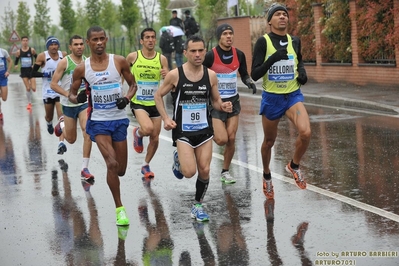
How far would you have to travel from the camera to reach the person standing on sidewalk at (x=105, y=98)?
28.8 ft

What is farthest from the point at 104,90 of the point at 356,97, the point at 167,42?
the point at 167,42

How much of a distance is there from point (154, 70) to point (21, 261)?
14.4 feet

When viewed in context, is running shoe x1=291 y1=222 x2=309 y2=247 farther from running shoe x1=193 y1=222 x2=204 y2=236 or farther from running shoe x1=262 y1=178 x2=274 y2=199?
running shoe x1=262 y1=178 x2=274 y2=199

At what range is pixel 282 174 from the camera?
35.4 feet

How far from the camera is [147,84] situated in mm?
11188

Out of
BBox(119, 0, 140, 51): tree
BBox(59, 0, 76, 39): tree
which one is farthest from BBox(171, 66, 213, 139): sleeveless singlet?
BBox(59, 0, 76, 39): tree

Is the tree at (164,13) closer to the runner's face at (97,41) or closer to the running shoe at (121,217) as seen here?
the runner's face at (97,41)

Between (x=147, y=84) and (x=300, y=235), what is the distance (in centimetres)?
418

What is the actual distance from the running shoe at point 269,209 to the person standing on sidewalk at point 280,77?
0.20 metres

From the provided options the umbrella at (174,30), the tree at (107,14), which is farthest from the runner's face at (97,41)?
the tree at (107,14)

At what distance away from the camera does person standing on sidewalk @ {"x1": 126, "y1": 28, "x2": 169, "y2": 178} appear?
11.1 meters

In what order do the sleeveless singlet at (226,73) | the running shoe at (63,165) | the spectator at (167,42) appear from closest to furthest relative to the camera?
the sleeveless singlet at (226,73) < the running shoe at (63,165) < the spectator at (167,42)

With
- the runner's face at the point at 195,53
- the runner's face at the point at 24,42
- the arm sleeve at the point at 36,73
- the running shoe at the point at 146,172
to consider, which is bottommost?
the running shoe at the point at 146,172

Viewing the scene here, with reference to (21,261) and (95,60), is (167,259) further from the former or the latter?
(95,60)
